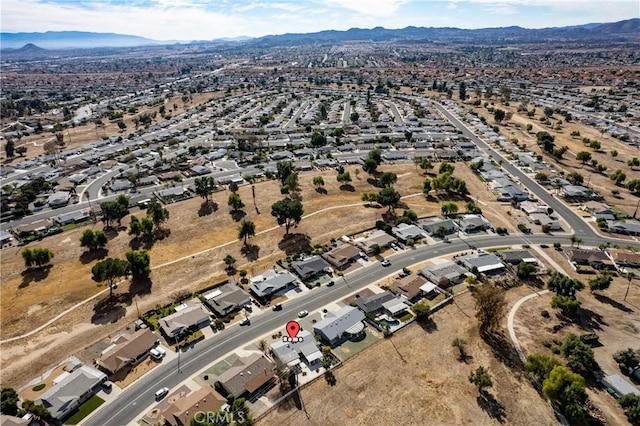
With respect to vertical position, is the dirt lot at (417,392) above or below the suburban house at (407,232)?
below

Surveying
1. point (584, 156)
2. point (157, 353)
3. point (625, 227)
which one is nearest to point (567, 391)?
point (157, 353)

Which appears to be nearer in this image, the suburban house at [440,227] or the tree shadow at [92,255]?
the tree shadow at [92,255]

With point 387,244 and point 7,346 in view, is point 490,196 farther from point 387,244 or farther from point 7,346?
point 7,346

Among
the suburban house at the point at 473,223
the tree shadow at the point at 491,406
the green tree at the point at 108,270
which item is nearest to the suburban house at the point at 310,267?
the green tree at the point at 108,270

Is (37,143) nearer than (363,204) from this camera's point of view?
No

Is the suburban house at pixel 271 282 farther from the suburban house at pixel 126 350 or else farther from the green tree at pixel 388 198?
the green tree at pixel 388 198

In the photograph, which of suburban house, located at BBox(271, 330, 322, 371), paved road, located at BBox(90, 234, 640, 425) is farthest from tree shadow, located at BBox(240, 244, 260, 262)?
suburban house, located at BBox(271, 330, 322, 371)

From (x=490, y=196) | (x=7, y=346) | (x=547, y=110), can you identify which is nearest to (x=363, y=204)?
(x=490, y=196)
